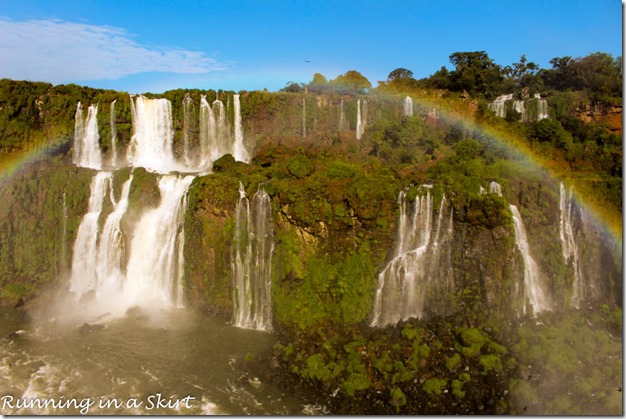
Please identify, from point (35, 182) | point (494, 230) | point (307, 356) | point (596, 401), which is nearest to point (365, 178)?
point (494, 230)

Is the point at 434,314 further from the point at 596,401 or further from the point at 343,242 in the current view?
the point at 596,401

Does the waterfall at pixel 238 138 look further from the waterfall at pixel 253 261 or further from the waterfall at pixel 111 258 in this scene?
the waterfall at pixel 253 261

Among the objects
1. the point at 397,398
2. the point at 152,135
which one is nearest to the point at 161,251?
the point at 152,135

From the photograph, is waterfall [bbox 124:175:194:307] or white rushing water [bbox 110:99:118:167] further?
white rushing water [bbox 110:99:118:167]

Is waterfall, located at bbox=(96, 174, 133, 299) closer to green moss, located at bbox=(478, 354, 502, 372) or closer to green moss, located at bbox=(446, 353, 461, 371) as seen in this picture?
green moss, located at bbox=(446, 353, 461, 371)

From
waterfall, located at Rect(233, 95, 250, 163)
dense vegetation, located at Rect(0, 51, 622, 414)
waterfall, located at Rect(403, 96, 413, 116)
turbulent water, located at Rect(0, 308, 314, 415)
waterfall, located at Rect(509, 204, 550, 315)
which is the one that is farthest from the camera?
waterfall, located at Rect(403, 96, 413, 116)

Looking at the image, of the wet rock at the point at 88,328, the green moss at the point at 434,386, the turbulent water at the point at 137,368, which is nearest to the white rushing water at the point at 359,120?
the turbulent water at the point at 137,368

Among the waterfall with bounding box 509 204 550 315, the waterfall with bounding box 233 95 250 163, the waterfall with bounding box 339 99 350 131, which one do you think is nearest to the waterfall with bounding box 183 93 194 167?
the waterfall with bounding box 233 95 250 163
